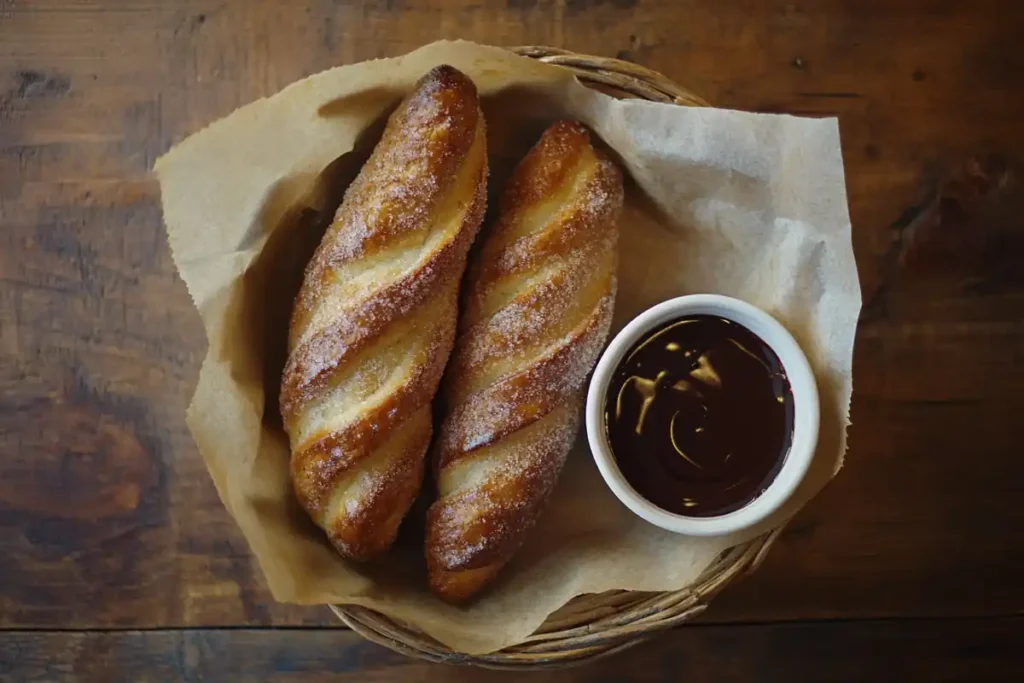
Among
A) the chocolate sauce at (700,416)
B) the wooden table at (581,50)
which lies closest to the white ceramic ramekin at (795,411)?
the chocolate sauce at (700,416)

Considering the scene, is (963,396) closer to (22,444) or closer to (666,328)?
(666,328)

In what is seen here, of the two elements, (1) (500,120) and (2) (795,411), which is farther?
(1) (500,120)

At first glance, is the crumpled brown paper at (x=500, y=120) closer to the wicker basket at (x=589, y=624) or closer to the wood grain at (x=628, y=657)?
the wicker basket at (x=589, y=624)

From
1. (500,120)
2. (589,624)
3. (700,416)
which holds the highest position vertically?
(500,120)

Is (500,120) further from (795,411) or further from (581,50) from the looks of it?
(795,411)

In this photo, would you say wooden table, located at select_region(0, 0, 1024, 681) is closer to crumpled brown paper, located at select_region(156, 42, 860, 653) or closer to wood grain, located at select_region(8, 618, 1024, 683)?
wood grain, located at select_region(8, 618, 1024, 683)

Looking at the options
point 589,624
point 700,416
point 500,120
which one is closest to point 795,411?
point 700,416

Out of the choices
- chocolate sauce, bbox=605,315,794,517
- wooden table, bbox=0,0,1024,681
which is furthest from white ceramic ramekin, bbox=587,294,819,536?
wooden table, bbox=0,0,1024,681
